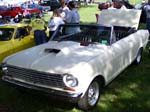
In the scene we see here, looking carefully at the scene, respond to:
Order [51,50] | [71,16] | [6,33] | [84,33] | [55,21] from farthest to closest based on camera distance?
[71,16], [55,21], [6,33], [84,33], [51,50]

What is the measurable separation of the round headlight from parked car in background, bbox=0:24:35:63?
3.63m

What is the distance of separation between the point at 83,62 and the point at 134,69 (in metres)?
3.10

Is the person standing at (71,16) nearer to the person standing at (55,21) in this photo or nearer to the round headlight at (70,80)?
the person standing at (55,21)

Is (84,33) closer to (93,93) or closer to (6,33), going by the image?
(93,93)

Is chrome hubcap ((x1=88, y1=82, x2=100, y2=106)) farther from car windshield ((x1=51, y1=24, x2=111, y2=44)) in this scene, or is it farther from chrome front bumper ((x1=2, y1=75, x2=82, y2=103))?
car windshield ((x1=51, y1=24, x2=111, y2=44))

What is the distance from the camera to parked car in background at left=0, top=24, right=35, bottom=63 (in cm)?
828

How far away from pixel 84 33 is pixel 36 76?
1.96m

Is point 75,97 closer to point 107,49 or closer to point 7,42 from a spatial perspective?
point 107,49

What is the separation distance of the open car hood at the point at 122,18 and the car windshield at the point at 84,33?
2861 mm

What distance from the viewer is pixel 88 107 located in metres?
5.28

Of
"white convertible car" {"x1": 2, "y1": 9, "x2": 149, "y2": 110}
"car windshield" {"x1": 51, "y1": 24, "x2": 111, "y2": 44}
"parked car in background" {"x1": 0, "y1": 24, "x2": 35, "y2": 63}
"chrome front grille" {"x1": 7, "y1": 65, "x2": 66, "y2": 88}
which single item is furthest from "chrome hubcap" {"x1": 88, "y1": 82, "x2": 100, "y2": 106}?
"parked car in background" {"x1": 0, "y1": 24, "x2": 35, "y2": 63}

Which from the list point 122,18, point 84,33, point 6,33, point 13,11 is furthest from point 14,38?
point 13,11

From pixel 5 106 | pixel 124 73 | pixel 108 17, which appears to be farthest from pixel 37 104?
pixel 108 17

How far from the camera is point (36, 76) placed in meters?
5.15
